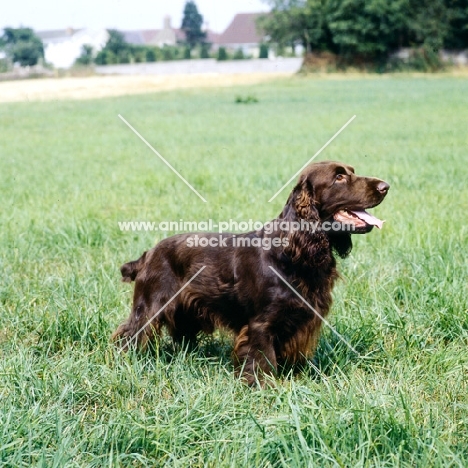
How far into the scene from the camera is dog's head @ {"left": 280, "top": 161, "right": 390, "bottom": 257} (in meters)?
3.30

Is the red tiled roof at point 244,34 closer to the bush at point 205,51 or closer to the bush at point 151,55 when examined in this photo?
the bush at point 205,51

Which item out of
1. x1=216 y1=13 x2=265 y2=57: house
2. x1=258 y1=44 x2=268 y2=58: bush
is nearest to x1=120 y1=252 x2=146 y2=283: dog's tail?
x1=258 y1=44 x2=268 y2=58: bush

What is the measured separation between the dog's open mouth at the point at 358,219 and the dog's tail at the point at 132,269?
3.99 ft

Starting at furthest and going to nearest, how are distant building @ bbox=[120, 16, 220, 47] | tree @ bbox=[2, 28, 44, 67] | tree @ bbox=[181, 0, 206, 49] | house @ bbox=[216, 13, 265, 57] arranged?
1. house @ bbox=[216, 13, 265, 57]
2. distant building @ bbox=[120, 16, 220, 47]
3. tree @ bbox=[2, 28, 44, 67]
4. tree @ bbox=[181, 0, 206, 49]

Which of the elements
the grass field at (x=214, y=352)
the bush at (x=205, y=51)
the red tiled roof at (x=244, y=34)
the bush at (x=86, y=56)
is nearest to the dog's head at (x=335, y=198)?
the grass field at (x=214, y=352)

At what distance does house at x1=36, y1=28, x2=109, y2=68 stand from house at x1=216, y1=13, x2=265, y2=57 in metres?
11.0

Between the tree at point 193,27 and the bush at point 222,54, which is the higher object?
the tree at point 193,27

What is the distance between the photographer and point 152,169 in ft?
34.1

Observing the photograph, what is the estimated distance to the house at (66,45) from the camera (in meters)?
34.8

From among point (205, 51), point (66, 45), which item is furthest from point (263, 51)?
point (66, 45)

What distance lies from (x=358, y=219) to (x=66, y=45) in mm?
42467

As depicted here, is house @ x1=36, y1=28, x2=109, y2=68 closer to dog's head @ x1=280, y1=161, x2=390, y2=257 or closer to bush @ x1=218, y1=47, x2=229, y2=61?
bush @ x1=218, y1=47, x2=229, y2=61

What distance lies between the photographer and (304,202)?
11.1ft

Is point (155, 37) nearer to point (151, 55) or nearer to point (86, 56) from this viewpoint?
point (151, 55)
